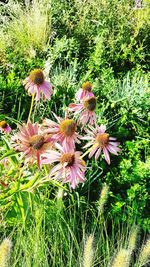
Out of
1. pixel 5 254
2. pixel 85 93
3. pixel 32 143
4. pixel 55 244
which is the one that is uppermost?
pixel 85 93

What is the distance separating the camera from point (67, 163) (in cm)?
162

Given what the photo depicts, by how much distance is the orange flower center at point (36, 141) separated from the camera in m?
1.66

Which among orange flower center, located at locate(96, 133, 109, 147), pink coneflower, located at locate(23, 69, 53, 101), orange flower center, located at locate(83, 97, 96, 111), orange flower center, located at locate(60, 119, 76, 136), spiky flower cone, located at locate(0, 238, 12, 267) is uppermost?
pink coneflower, located at locate(23, 69, 53, 101)

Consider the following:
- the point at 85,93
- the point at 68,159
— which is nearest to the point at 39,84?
the point at 85,93

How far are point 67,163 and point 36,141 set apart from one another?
5.3 inches

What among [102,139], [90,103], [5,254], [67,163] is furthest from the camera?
[90,103]

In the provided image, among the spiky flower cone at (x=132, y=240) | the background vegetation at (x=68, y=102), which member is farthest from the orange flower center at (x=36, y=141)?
the spiky flower cone at (x=132, y=240)

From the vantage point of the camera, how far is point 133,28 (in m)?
4.77

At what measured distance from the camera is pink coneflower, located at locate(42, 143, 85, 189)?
163 cm

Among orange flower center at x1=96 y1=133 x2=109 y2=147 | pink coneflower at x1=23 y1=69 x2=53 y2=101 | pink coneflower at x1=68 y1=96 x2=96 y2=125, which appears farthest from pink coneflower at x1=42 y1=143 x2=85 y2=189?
pink coneflower at x1=23 y1=69 x2=53 y2=101

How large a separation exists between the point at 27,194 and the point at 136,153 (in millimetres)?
1069

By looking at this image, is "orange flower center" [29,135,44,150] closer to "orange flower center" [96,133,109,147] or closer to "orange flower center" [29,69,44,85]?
"orange flower center" [96,133,109,147]

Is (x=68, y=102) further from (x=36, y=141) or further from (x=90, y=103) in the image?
(x=36, y=141)

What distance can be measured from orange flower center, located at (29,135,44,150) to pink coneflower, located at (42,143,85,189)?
44 mm
